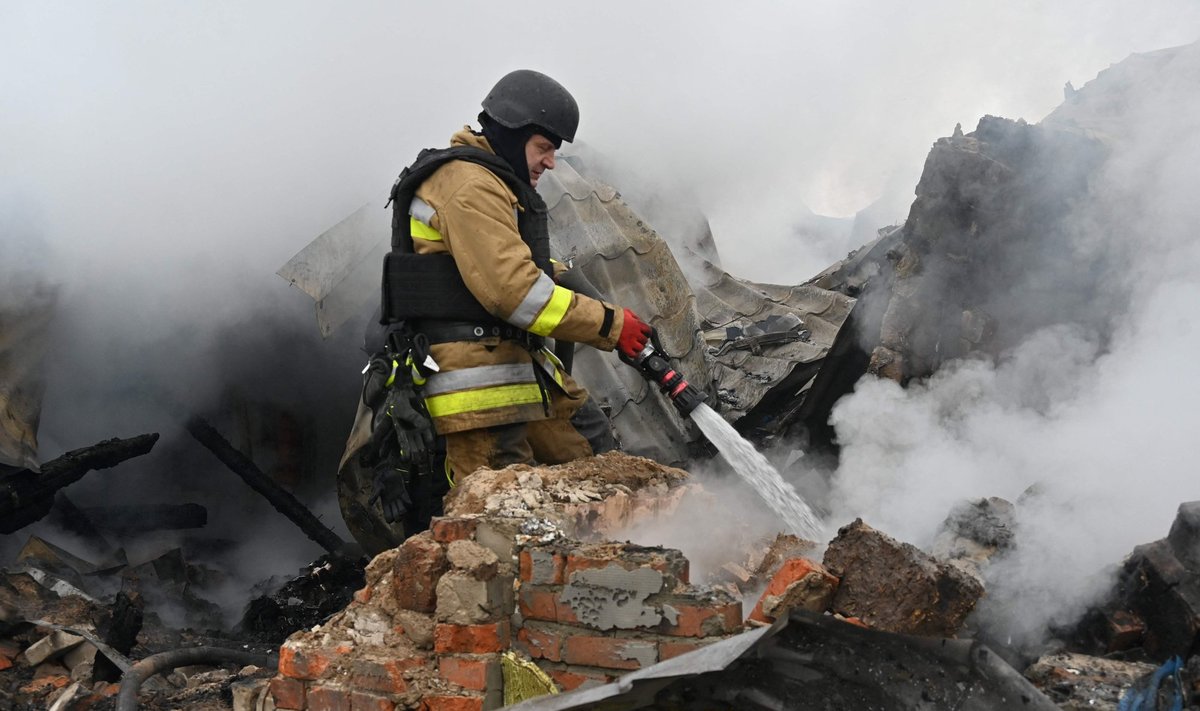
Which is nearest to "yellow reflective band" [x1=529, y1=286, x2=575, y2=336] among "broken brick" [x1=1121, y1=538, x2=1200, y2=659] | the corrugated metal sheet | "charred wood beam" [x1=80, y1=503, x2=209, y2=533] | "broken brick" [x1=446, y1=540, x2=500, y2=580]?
"broken brick" [x1=446, y1=540, x2=500, y2=580]

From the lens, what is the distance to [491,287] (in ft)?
12.0

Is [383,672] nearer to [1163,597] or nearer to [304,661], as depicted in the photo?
[304,661]

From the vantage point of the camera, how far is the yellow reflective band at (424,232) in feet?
12.8

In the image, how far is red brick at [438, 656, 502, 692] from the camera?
112 inches

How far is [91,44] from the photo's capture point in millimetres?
6523

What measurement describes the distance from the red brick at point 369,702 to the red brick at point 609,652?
500 mm

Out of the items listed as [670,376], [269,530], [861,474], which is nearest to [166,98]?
[269,530]

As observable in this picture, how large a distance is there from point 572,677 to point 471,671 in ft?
0.90

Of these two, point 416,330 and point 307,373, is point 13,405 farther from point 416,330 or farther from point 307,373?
point 416,330

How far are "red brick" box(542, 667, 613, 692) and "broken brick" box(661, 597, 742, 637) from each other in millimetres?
256

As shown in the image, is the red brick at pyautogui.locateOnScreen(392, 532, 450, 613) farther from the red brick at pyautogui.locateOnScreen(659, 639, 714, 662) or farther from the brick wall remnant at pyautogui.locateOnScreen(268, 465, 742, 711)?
the red brick at pyautogui.locateOnScreen(659, 639, 714, 662)

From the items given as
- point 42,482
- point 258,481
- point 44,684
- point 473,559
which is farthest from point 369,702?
point 258,481

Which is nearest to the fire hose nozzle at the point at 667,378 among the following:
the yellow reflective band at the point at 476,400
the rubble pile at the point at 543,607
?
the yellow reflective band at the point at 476,400

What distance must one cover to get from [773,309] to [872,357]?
3412mm
